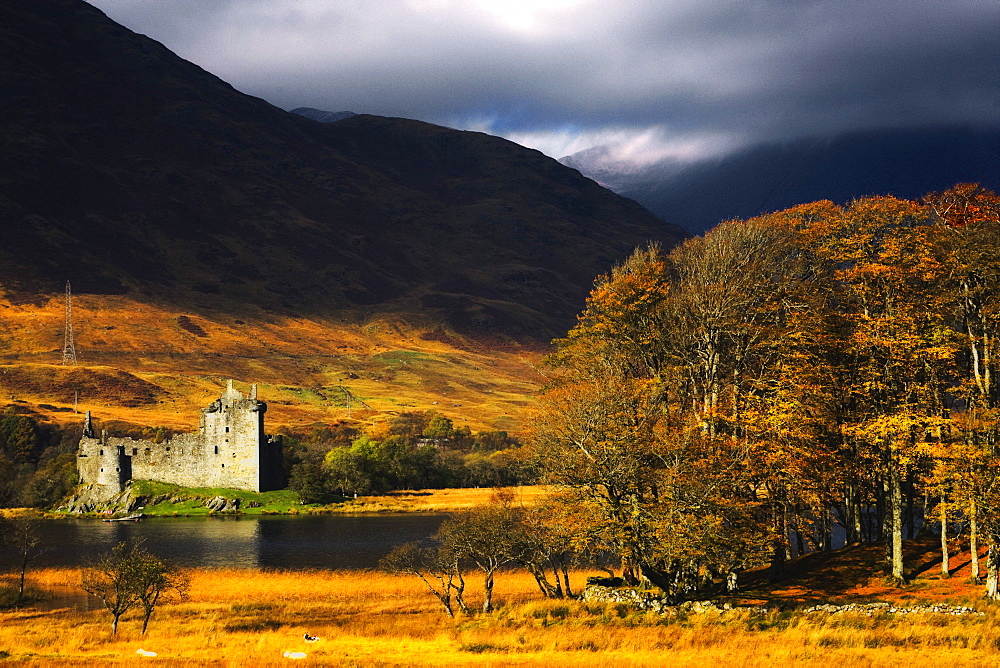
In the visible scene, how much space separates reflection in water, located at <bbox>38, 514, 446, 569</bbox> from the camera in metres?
70.9

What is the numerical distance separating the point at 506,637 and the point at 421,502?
8060cm

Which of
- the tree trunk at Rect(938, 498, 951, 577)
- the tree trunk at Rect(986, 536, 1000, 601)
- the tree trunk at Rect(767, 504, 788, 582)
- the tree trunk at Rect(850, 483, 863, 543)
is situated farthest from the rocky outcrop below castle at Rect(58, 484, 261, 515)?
the tree trunk at Rect(986, 536, 1000, 601)

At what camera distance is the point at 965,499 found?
1307 inches

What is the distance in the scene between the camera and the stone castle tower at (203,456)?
4476 inches

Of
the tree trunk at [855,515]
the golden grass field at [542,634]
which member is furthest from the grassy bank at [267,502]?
the tree trunk at [855,515]

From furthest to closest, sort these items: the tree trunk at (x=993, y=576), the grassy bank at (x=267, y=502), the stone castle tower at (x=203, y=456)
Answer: the stone castle tower at (x=203, y=456) < the grassy bank at (x=267, y=502) < the tree trunk at (x=993, y=576)

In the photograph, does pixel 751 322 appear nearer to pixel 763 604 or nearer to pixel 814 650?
pixel 763 604

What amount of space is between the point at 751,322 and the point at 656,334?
14.9ft

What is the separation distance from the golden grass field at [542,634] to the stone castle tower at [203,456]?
65.1 metres

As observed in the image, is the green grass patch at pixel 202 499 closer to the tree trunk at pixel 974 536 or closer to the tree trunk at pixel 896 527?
the tree trunk at pixel 896 527

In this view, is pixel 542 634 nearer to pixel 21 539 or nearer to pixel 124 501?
pixel 21 539

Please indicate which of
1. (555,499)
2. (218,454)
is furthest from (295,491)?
(555,499)

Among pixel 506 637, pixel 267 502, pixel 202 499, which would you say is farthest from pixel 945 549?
pixel 202 499

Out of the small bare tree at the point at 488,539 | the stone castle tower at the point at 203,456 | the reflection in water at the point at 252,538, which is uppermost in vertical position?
the stone castle tower at the point at 203,456
